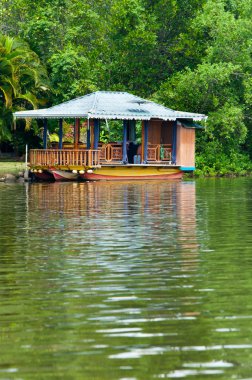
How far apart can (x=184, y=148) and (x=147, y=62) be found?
37.8ft

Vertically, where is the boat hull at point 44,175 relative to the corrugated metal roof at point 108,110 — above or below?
below

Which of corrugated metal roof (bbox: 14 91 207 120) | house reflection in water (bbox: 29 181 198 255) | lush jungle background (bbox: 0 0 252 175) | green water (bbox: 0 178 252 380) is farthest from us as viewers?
lush jungle background (bbox: 0 0 252 175)

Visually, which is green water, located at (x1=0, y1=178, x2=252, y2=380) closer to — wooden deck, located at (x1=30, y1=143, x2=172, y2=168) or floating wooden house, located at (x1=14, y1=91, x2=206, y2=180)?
wooden deck, located at (x1=30, y1=143, x2=172, y2=168)

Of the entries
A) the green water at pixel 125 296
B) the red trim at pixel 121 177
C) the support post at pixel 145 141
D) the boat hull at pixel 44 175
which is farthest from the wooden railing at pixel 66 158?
the green water at pixel 125 296

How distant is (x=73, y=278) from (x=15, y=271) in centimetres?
129

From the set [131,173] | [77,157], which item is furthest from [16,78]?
[131,173]

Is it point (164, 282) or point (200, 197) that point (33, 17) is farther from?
point (164, 282)

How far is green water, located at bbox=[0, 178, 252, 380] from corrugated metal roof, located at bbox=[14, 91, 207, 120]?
22.0 m

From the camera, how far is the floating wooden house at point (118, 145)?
4847cm

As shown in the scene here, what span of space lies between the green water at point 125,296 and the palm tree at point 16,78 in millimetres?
28020

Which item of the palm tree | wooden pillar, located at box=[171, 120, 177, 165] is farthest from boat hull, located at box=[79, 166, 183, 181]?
the palm tree

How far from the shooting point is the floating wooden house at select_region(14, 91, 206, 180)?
48469 mm

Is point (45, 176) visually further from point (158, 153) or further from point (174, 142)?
point (174, 142)

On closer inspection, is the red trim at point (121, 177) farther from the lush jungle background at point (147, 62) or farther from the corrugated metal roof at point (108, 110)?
the lush jungle background at point (147, 62)
